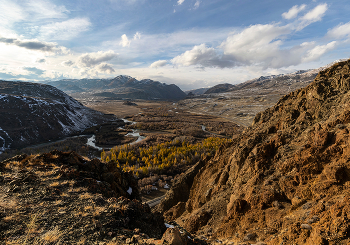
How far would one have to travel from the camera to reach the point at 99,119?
440ft

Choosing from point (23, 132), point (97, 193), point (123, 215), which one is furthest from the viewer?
point (23, 132)

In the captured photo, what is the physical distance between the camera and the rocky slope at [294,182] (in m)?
6.91

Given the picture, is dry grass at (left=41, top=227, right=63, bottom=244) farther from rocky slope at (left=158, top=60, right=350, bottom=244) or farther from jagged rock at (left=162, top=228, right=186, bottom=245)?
rocky slope at (left=158, top=60, right=350, bottom=244)

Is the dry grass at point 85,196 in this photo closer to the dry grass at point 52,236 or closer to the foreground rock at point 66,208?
the foreground rock at point 66,208

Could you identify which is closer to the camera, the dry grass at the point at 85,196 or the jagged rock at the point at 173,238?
the jagged rock at the point at 173,238

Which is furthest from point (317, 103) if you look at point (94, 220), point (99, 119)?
point (99, 119)

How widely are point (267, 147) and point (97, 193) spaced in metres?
14.0

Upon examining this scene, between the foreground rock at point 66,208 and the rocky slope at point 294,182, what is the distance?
525 cm

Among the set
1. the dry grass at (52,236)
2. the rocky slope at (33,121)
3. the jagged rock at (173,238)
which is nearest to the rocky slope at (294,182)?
the jagged rock at (173,238)

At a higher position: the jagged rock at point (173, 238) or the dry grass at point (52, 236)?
the jagged rock at point (173, 238)

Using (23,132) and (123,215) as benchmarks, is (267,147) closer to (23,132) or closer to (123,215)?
(123,215)

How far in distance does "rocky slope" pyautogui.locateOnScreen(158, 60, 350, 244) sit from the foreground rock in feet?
17.2

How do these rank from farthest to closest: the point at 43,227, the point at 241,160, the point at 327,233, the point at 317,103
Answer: the point at 241,160 → the point at 317,103 → the point at 43,227 → the point at 327,233

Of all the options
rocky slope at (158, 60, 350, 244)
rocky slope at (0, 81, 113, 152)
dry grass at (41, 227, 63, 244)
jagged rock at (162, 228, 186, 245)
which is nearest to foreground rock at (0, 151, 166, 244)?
dry grass at (41, 227, 63, 244)
